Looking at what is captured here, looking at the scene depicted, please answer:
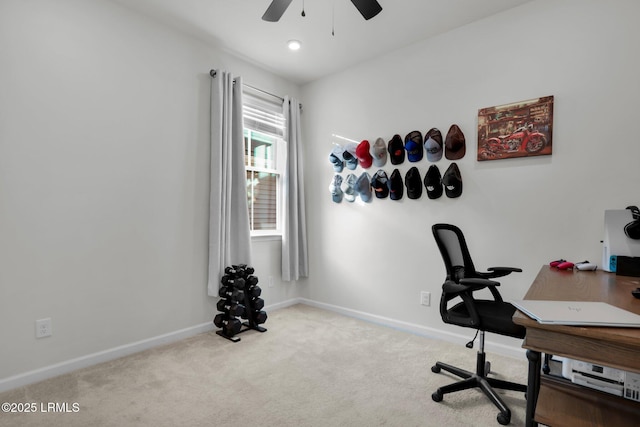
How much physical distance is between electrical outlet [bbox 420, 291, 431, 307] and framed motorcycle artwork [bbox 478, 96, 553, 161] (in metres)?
1.26

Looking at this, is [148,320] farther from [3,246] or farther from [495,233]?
[495,233]

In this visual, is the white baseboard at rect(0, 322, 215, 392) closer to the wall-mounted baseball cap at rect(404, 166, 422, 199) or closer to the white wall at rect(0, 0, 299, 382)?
the white wall at rect(0, 0, 299, 382)

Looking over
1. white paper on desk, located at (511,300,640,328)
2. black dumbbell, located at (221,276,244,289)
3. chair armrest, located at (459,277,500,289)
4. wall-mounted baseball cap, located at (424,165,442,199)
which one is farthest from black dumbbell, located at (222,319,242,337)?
white paper on desk, located at (511,300,640,328)

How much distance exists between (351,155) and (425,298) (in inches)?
63.0

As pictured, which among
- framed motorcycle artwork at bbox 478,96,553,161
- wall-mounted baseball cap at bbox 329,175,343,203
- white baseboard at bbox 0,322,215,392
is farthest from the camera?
wall-mounted baseball cap at bbox 329,175,343,203

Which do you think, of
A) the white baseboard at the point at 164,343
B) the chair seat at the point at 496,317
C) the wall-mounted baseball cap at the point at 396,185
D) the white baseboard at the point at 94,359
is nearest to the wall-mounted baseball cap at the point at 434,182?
A: the wall-mounted baseball cap at the point at 396,185

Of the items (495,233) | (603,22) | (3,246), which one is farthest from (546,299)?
(3,246)

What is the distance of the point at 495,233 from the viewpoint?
256 centimetres

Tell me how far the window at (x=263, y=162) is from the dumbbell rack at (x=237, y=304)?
653 millimetres

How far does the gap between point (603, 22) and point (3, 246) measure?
4.14 metres

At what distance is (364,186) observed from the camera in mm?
3334

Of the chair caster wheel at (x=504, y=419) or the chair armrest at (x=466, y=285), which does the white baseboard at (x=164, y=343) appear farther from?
the chair armrest at (x=466, y=285)

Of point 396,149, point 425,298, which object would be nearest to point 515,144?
point 396,149

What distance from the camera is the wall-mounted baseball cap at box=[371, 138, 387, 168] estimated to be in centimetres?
319
